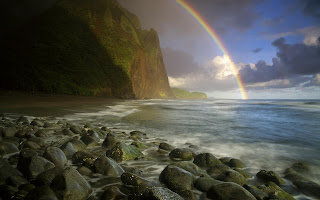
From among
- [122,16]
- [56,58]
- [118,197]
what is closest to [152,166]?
[118,197]

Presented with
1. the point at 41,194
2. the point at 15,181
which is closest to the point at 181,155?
the point at 41,194

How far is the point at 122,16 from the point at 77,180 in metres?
89.8

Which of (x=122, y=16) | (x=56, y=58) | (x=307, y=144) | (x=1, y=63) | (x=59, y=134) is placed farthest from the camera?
(x=122, y=16)

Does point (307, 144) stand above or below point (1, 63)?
below

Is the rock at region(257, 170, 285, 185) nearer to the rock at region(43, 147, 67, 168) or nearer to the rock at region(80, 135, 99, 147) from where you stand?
the rock at region(43, 147, 67, 168)

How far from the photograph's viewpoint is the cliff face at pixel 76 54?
2955 cm

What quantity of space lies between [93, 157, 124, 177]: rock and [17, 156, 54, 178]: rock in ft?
2.57

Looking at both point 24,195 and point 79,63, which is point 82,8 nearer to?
point 79,63

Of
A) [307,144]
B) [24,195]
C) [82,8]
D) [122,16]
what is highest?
[122,16]

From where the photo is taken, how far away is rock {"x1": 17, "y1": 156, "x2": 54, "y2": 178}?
9.62 feet

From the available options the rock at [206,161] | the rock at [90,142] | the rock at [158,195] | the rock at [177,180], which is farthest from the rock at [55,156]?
the rock at [206,161]

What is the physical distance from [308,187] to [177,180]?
101 inches

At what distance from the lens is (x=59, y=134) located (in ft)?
22.1

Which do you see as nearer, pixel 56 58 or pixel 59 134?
pixel 59 134
